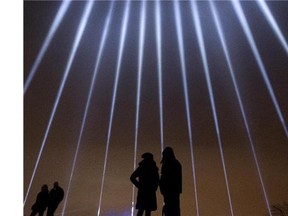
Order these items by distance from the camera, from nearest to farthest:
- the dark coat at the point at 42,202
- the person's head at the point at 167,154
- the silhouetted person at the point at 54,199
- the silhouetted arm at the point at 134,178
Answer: the person's head at the point at 167,154, the silhouetted arm at the point at 134,178, the silhouetted person at the point at 54,199, the dark coat at the point at 42,202

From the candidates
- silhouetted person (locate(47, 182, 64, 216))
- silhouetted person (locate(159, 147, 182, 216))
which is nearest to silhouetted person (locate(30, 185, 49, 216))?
silhouetted person (locate(47, 182, 64, 216))

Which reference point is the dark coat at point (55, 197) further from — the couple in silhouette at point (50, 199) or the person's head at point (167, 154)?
the person's head at point (167, 154)

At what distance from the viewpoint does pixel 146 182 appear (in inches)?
263

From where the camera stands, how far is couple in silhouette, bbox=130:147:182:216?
6394 millimetres

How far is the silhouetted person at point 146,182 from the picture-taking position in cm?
662

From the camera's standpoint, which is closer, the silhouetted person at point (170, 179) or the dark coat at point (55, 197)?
the silhouetted person at point (170, 179)

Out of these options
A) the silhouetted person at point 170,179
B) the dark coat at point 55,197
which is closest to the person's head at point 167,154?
the silhouetted person at point 170,179

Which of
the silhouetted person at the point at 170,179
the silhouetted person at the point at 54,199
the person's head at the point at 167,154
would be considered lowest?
the silhouetted person at the point at 170,179

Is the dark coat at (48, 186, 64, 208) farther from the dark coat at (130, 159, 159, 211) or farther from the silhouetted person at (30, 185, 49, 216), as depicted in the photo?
the dark coat at (130, 159, 159, 211)
